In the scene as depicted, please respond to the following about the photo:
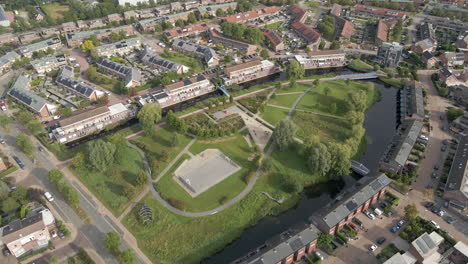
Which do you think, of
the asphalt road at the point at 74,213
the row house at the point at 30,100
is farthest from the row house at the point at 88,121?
the row house at the point at 30,100

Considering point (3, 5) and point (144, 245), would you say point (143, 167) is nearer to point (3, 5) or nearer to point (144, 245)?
point (144, 245)

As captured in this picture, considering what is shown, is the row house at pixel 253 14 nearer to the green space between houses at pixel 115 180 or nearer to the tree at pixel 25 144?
the green space between houses at pixel 115 180

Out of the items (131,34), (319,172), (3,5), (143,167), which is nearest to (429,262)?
(319,172)

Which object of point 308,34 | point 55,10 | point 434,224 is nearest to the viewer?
point 434,224

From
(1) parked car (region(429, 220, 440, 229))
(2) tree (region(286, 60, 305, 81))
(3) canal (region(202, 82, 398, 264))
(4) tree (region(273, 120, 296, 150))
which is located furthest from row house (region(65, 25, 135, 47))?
(1) parked car (region(429, 220, 440, 229))

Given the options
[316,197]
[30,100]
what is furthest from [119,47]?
[316,197]

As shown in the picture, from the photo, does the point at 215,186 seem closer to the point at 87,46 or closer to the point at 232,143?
the point at 232,143
